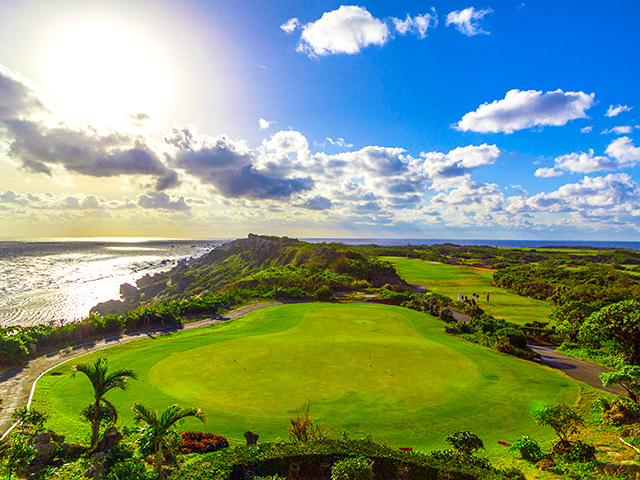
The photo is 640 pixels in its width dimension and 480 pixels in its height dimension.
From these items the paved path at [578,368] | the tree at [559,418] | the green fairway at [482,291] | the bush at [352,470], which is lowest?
the green fairway at [482,291]

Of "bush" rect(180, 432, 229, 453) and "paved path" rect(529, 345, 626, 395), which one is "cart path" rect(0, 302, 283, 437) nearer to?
"bush" rect(180, 432, 229, 453)

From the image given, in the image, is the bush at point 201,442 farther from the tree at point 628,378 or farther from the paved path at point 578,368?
the paved path at point 578,368

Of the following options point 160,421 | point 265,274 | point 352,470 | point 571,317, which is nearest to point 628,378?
point 352,470

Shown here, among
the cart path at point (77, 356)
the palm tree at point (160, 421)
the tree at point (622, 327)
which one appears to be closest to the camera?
the palm tree at point (160, 421)

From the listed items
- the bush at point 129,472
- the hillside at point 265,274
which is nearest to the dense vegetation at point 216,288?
the hillside at point 265,274

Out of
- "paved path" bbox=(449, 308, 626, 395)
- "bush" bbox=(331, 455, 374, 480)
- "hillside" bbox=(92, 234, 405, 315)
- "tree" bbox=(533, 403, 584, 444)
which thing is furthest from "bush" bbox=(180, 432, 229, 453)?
"hillside" bbox=(92, 234, 405, 315)

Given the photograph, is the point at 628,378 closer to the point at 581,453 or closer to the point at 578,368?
the point at 581,453

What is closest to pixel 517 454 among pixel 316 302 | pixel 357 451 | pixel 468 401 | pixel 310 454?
pixel 468 401
